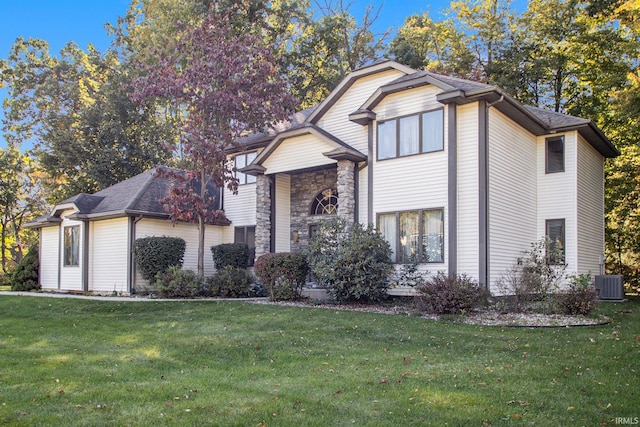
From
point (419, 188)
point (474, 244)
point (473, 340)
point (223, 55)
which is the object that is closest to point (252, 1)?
point (223, 55)

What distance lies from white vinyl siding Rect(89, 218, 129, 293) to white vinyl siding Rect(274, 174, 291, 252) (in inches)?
192

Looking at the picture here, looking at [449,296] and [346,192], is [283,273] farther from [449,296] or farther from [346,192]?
[449,296]

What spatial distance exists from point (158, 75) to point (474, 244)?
10.1 metres

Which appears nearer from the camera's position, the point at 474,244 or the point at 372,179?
the point at 474,244

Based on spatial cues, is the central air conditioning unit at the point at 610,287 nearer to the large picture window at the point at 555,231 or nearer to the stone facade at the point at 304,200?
the large picture window at the point at 555,231

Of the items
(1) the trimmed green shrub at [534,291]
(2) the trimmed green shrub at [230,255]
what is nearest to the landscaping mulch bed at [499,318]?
(1) the trimmed green shrub at [534,291]

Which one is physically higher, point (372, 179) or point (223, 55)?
point (223, 55)

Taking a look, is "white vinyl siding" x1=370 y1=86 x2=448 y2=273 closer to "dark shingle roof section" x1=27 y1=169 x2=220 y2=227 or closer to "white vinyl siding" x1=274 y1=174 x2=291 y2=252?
"white vinyl siding" x1=274 y1=174 x2=291 y2=252

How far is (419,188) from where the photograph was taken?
1360 cm

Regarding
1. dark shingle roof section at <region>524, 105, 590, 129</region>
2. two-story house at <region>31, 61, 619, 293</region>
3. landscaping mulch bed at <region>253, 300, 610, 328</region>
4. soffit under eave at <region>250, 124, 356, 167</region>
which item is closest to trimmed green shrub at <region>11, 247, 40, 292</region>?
two-story house at <region>31, 61, 619, 293</region>

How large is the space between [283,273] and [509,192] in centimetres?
644

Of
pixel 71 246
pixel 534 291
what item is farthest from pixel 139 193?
pixel 534 291

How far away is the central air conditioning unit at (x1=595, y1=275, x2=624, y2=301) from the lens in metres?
15.7

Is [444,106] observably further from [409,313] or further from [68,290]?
[68,290]
